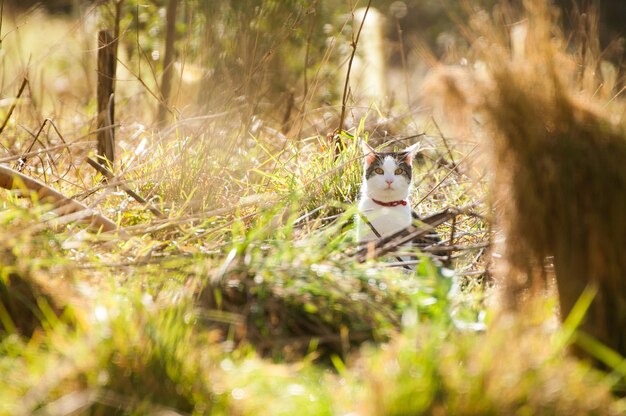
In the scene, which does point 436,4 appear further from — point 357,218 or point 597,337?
point 597,337

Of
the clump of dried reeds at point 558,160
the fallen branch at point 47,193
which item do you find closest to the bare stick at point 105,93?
the fallen branch at point 47,193

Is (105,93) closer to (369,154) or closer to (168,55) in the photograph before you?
(168,55)

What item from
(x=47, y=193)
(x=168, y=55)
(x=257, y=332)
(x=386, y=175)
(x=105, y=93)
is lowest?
(x=257, y=332)

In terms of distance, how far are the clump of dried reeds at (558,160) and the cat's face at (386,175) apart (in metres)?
1.46

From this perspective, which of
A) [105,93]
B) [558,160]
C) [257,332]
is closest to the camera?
[558,160]

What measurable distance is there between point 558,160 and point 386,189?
1.59 meters

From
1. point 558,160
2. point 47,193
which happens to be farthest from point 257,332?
point 47,193

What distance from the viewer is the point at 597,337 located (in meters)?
1.93

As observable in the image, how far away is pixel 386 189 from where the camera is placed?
11.3 feet

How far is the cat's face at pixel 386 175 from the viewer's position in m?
3.43

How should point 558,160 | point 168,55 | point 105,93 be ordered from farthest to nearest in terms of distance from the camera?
point 168,55 → point 105,93 → point 558,160

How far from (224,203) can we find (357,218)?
54 cm

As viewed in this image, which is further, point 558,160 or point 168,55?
point 168,55

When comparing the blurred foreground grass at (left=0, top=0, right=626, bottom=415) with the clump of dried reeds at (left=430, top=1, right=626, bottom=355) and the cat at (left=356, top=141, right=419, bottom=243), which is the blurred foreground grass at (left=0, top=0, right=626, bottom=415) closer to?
the clump of dried reeds at (left=430, top=1, right=626, bottom=355)
